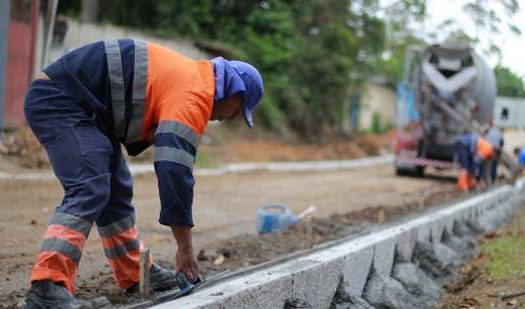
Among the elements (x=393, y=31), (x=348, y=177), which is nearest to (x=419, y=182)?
(x=348, y=177)

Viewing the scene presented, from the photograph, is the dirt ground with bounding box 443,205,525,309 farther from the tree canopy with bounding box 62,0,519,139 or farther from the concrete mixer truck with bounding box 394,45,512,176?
the tree canopy with bounding box 62,0,519,139

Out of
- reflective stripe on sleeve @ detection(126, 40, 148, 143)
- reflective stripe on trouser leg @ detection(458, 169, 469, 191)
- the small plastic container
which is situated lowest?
reflective stripe on trouser leg @ detection(458, 169, 469, 191)

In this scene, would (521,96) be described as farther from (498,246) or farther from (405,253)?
(405,253)

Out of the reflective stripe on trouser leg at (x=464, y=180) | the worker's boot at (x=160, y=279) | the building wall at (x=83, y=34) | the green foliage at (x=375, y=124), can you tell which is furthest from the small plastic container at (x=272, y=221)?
the green foliage at (x=375, y=124)

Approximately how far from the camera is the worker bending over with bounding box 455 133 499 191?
46.4 feet

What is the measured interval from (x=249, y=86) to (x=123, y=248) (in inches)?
47.5

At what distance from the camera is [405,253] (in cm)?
573

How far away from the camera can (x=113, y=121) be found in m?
3.75

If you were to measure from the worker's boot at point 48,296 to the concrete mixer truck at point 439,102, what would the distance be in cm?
1369

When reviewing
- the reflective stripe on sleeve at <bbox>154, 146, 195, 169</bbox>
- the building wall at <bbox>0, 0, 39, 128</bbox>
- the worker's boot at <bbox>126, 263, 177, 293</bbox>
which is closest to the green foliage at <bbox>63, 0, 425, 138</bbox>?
the building wall at <bbox>0, 0, 39, 128</bbox>

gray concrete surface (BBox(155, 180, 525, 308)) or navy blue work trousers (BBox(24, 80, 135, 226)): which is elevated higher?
navy blue work trousers (BBox(24, 80, 135, 226))

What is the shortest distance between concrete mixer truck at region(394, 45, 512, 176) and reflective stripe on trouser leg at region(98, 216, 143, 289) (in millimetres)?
12873

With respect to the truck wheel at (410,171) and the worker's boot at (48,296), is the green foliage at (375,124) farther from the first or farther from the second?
the worker's boot at (48,296)

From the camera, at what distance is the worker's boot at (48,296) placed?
3375mm
